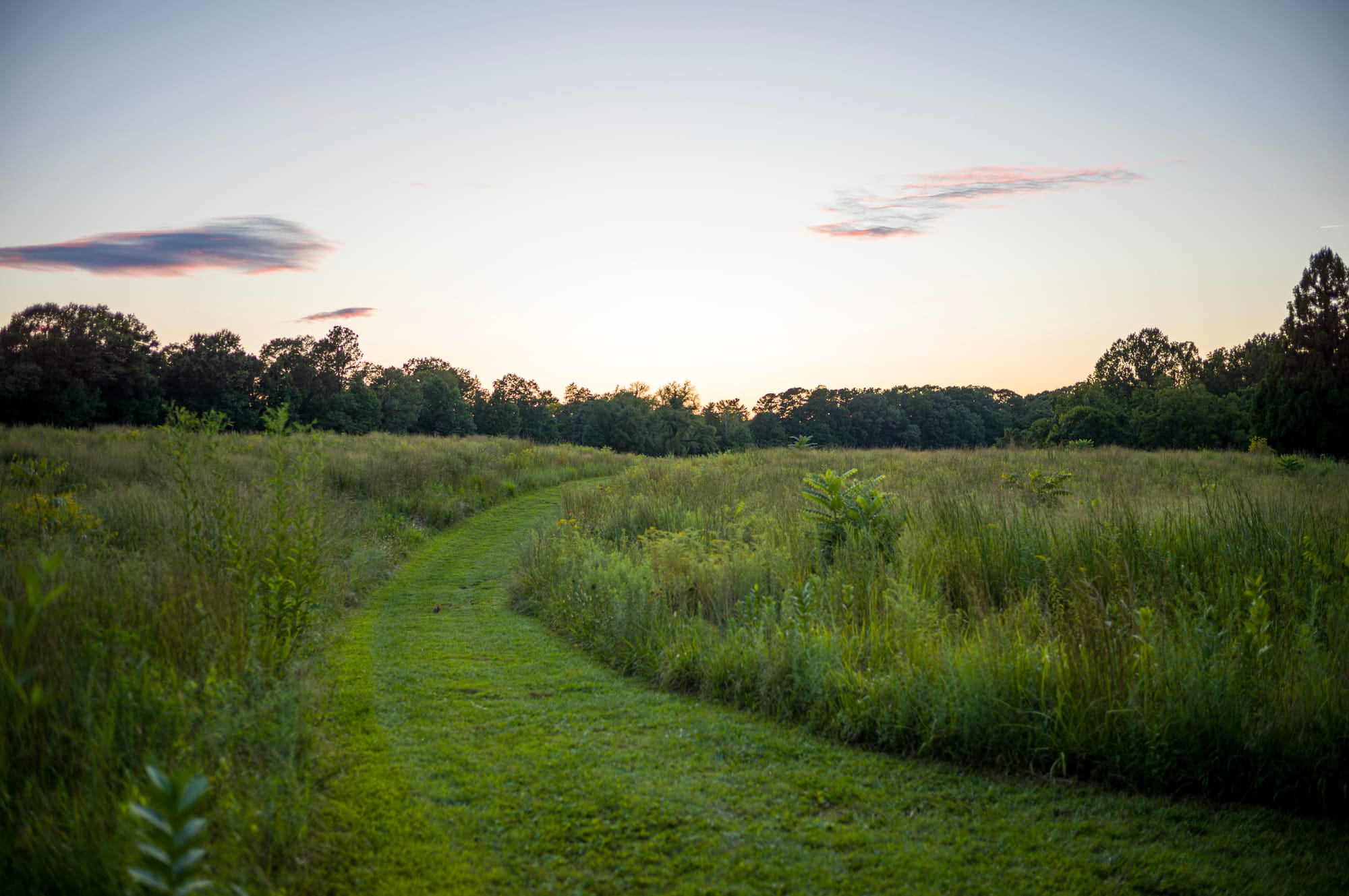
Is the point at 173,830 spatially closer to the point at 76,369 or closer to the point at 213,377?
the point at 76,369

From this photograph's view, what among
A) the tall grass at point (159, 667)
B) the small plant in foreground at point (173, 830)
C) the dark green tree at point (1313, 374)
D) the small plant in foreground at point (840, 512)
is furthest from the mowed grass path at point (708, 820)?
the dark green tree at point (1313, 374)

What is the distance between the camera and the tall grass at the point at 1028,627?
4230 mm

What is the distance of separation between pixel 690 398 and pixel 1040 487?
7408 cm

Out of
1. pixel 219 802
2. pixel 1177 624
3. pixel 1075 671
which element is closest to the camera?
pixel 219 802

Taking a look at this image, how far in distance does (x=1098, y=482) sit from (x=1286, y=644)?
10.7 m

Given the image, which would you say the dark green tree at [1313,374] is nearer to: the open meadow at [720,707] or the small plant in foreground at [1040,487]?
the small plant in foreground at [1040,487]

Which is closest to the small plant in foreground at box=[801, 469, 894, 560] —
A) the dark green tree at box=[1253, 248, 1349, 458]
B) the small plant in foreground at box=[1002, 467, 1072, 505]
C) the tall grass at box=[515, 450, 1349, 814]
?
the tall grass at box=[515, 450, 1349, 814]

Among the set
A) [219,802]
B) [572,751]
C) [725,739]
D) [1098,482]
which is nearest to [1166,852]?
[725,739]

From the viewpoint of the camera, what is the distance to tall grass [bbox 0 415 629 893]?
2.93m

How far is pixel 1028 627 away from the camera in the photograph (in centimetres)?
558

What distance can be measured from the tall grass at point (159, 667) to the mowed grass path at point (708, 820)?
1.49ft

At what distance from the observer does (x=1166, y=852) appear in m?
3.48

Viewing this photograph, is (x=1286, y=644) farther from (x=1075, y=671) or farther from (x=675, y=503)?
(x=675, y=503)

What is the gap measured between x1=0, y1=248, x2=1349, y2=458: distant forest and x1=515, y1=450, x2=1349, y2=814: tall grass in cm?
457
